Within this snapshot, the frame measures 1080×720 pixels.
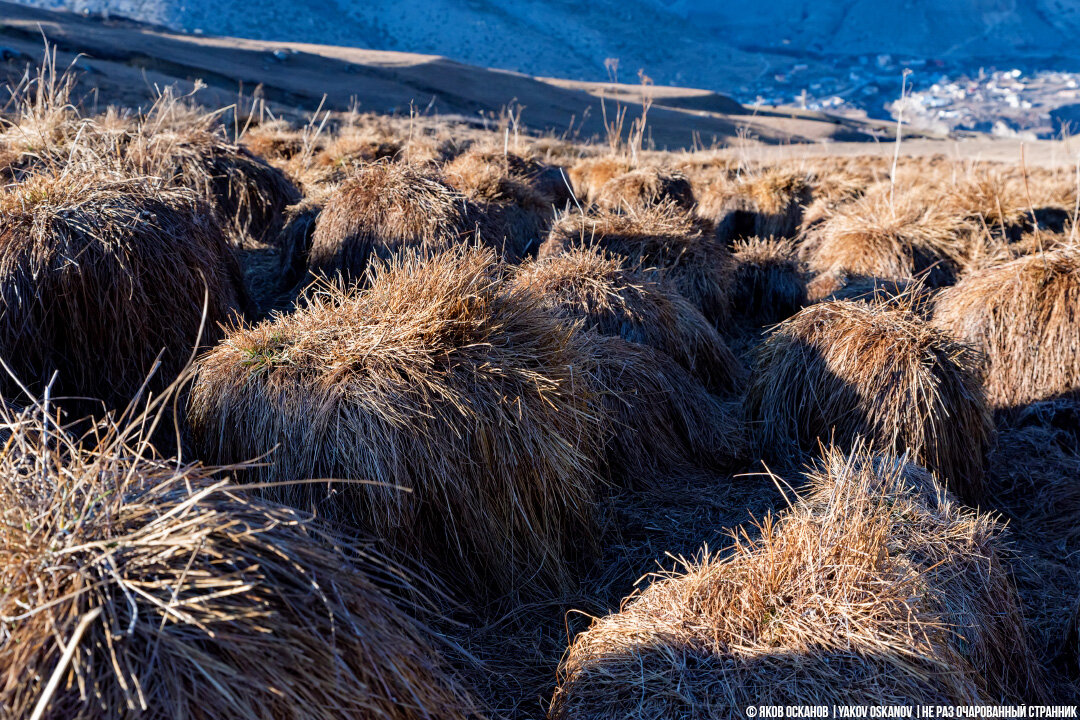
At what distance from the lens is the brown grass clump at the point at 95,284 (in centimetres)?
286

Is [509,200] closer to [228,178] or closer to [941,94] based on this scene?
[228,178]

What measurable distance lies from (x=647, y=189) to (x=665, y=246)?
8.03ft

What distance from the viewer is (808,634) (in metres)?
1.84

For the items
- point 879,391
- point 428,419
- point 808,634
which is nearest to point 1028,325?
point 879,391

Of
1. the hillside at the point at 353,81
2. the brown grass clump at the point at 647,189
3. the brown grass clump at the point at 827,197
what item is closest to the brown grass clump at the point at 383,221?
the brown grass clump at the point at 647,189

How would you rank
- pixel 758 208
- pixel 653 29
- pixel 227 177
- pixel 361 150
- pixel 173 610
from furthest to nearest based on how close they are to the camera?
1. pixel 653 29
2. pixel 758 208
3. pixel 361 150
4. pixel 227 177
5. pixel 173 610

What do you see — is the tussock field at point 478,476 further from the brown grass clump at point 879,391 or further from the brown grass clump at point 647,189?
the brown grass clump at point 647,189

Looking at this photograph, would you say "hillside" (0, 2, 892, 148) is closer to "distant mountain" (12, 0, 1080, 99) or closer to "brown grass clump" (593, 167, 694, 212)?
"brown grass clump" (593, 167, 694, 212)

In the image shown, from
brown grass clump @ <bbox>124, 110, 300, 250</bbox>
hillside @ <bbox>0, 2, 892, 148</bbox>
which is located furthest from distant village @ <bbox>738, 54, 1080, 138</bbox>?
brown grass clump @ <bbox>124, 110, 300, 250</bbox>

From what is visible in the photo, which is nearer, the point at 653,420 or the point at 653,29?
the point at 653,420

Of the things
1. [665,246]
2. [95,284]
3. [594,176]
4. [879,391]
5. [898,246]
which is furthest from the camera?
[594,176]

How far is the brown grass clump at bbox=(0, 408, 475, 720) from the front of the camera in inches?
47.2

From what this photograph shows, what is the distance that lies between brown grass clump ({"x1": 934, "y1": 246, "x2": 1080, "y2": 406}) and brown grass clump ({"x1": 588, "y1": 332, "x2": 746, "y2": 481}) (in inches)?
71.0

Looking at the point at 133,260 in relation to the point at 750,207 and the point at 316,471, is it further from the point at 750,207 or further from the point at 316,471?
the point at 750,207
